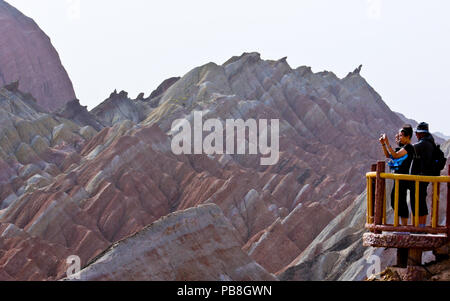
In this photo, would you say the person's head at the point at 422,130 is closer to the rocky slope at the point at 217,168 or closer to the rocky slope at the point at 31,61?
the rocky slope at the point at 217,168

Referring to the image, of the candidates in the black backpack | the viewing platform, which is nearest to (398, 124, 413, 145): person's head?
the black backpack

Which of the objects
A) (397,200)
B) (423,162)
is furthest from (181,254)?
(423,162)

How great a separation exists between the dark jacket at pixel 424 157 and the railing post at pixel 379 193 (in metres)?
0.53

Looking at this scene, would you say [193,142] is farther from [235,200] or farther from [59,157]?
[235,200]

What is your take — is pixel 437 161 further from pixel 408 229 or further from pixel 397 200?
pixel 408 229

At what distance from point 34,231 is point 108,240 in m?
6.83

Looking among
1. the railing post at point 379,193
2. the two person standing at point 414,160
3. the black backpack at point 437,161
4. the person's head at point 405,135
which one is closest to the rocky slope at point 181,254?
the railing post at point 379,193

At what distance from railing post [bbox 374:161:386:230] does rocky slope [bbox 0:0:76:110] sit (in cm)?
15568

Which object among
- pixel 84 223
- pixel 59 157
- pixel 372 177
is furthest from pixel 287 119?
pixel 372 177

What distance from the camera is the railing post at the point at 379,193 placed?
1098 cm

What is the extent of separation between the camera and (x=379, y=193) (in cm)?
1109

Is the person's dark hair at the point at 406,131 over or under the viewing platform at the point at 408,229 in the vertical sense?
over

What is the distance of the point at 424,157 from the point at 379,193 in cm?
85

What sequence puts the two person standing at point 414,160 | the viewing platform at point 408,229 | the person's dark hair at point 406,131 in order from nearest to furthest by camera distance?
the viewing platform at point 408,229
the two person standing at point 414,160
the person's dark hair at point 406,131
